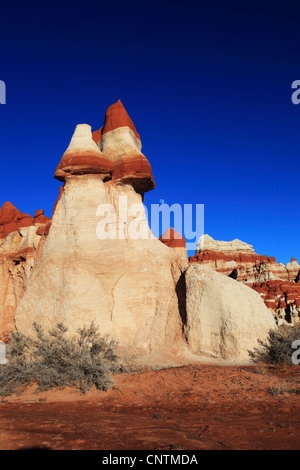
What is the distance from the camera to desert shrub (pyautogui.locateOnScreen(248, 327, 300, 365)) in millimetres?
10273

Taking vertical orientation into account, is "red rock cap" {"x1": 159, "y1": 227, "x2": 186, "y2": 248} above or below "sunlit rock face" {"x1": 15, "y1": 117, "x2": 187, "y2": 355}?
above

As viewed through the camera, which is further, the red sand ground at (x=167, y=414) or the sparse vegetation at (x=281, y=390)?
the sparse vegetation at (x=281, y=390)

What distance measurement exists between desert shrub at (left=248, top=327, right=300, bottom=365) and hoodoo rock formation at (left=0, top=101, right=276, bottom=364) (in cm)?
39

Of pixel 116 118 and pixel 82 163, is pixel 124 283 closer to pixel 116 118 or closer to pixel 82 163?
pixel 82 163

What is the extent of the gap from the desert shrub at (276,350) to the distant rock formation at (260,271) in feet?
113

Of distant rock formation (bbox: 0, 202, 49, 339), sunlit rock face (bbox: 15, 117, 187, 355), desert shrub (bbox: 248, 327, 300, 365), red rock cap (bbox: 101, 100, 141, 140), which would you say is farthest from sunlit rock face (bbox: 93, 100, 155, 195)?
desert shrub (bbox: 248, 327, 300, 365)

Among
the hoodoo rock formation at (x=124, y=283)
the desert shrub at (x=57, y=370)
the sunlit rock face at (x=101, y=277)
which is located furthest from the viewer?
the sunlit rock face at (x=101, y=277)

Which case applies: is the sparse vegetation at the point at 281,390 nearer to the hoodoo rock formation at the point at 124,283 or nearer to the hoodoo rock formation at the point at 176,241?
Result: the hoodoo rock formation at the point at 124,283

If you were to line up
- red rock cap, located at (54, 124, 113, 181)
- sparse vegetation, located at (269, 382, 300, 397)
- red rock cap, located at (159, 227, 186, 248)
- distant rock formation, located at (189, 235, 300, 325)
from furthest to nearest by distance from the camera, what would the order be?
distant rock formation, located at (189, 235, 300, 325) < red rock cap, located at (159, 227, 186, 248) < red rock cap, located at (54, 124, 113, 181) < sparse vegetation, located at (269, 382, 300, 397)

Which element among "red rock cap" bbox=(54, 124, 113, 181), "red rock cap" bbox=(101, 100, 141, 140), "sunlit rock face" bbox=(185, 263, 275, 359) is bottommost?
"sunlit rock face" bbox=(185, 263, 275, 359)

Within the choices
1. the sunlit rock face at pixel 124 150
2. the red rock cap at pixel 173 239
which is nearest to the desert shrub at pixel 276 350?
the sunlit rock face at pixel 124 150

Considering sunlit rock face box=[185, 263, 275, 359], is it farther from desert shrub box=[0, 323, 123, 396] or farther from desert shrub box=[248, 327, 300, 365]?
desert shrub box=[0, 323, 123, 396]

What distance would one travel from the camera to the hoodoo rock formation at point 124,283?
11.5m
